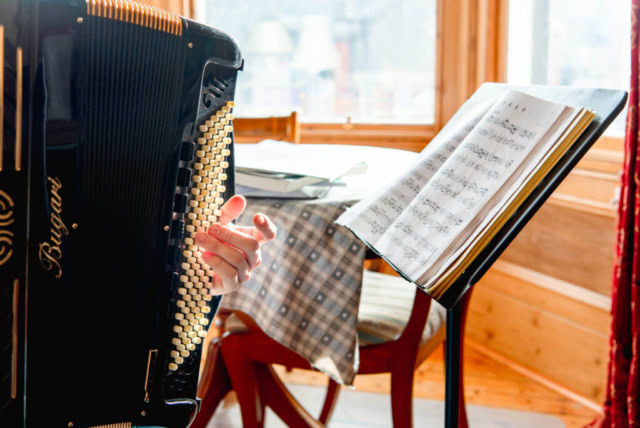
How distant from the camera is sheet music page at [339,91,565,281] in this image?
0.91 meters

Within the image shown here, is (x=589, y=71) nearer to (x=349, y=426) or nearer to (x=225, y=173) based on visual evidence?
(x=349, y=426)

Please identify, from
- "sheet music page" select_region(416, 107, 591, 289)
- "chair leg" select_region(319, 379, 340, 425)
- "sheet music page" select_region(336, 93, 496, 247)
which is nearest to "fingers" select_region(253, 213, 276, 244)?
"sheet music page" select_region(336, 93, 496, 247)

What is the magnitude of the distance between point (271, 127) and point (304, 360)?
956 millimetres

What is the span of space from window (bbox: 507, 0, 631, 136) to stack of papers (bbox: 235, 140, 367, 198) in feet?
3.41

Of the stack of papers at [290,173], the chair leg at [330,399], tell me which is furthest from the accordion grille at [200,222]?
the chair leg at [330,399]

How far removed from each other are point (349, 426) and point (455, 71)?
4.53 feet

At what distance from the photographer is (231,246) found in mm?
1022

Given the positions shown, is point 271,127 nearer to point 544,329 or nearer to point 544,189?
point 544,329

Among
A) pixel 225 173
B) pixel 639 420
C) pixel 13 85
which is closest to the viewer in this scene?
pixel 13 85

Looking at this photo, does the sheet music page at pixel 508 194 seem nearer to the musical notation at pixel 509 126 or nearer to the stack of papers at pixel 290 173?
the musical notation at pixel 509 126

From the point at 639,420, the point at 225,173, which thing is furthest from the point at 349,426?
the point at 225,173

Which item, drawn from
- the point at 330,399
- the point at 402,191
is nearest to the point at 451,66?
the point at 330,399

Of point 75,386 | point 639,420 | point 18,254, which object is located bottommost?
point 639,420

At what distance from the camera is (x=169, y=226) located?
94cm
